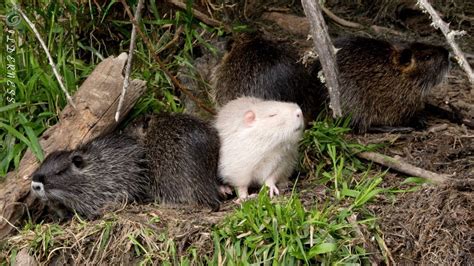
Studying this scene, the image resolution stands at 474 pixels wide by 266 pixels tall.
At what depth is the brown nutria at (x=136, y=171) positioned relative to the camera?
579cm

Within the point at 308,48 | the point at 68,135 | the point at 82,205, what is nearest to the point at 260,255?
the point at 82,205

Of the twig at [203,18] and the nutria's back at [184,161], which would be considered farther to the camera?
the twig at [203,18]

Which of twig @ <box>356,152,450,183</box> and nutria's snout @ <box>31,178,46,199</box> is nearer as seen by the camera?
nutria's snout @ <box>31,178,46,199</box>

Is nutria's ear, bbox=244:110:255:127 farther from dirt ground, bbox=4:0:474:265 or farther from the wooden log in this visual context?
the wooden log

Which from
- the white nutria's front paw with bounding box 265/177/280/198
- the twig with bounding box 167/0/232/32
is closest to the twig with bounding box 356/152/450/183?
the white nutria's front paw with bounding box 265/177/280/198

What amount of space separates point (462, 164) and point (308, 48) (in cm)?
208

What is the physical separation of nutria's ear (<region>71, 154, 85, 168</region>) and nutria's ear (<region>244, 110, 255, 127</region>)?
1.20 m

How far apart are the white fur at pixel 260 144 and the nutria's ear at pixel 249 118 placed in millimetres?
14

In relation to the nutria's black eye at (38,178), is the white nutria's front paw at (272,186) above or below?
below

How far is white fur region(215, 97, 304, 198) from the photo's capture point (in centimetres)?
569

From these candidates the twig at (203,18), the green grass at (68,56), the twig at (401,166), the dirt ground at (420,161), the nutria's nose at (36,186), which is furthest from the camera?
the twig at (203,18)

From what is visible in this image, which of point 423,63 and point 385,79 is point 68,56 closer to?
point 385,79

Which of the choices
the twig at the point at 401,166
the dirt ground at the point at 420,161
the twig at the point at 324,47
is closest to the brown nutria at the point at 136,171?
→ the dirt ground at the point at 420,161

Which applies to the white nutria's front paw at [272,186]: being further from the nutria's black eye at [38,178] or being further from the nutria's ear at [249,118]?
the nutria's black eye at [38,178]
